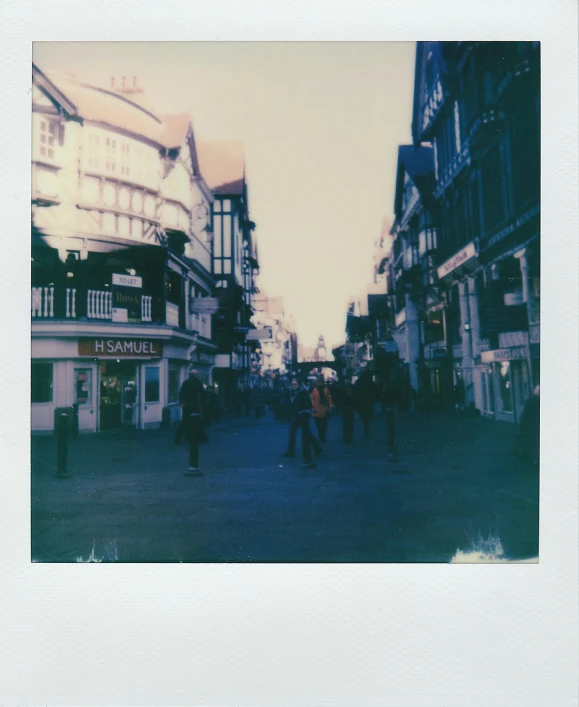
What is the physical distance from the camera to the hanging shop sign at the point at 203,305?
454 cm

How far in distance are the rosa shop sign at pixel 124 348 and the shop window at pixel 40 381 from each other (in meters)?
0.42

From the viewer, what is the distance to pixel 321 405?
14.4ft

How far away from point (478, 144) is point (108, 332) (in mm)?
3608

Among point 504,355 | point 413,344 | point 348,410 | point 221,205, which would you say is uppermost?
point 221,205

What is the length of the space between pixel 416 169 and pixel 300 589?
3.47 meters

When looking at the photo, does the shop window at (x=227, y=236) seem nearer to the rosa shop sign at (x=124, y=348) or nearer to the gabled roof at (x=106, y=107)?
the gabled roof at (x=106, y=107)

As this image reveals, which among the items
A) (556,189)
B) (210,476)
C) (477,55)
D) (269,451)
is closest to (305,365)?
(269,451)

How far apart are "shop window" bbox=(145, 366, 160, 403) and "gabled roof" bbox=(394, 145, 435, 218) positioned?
8.16ft

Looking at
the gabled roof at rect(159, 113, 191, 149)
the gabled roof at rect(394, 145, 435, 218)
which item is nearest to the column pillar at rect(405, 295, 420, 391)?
the gabled roof at rect(394, 145, 435, 218)

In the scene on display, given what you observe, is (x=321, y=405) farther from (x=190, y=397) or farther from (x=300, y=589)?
(x=300, y=589)

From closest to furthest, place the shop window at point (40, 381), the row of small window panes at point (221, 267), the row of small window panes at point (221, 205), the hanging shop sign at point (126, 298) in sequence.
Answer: the shop window at point (40, 381) → the hanging shop sign at point (126, 298) → the row of small window panes at point (221, 205) → the row of small window panes at point (221, 267)

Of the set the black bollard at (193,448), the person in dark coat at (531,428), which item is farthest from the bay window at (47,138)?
the person in dark coat at (531,428)

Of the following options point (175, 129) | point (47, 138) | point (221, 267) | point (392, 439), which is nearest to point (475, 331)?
point (392, 439)

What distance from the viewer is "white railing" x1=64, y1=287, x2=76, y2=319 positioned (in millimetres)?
3957
